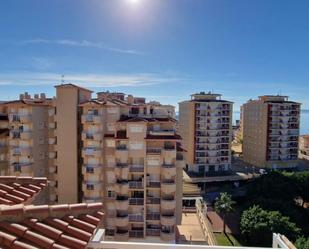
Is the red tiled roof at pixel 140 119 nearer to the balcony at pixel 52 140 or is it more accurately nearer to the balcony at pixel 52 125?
the balcony at pixel 52 125

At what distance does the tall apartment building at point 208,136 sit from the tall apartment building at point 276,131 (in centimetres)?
956

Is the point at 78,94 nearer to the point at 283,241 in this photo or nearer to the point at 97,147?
the point at 97,147

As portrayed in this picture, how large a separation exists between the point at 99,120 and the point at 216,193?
35.4 metres

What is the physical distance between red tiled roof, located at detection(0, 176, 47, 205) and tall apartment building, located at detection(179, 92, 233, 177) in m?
66.8

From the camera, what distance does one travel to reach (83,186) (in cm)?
3741

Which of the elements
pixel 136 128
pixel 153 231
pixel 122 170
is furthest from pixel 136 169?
pixel 153 231

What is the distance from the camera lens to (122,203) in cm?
3597

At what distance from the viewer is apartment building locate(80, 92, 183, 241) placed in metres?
36.0

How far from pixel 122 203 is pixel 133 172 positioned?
145 inches

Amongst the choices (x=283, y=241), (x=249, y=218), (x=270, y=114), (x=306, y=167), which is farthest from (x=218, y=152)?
(x=283, y=241)

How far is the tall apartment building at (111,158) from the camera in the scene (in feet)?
119

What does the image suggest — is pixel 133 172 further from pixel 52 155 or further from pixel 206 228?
pixel 52 155

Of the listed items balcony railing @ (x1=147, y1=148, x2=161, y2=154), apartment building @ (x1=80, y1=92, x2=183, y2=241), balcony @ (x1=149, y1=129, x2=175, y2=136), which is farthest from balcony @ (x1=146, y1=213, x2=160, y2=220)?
balcony @ (x1=149, y1=129, x2=175, y2=136)

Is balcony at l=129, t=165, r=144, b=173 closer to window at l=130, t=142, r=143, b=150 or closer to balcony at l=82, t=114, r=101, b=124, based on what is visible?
window at l=130, t=142, r=143, b=150
